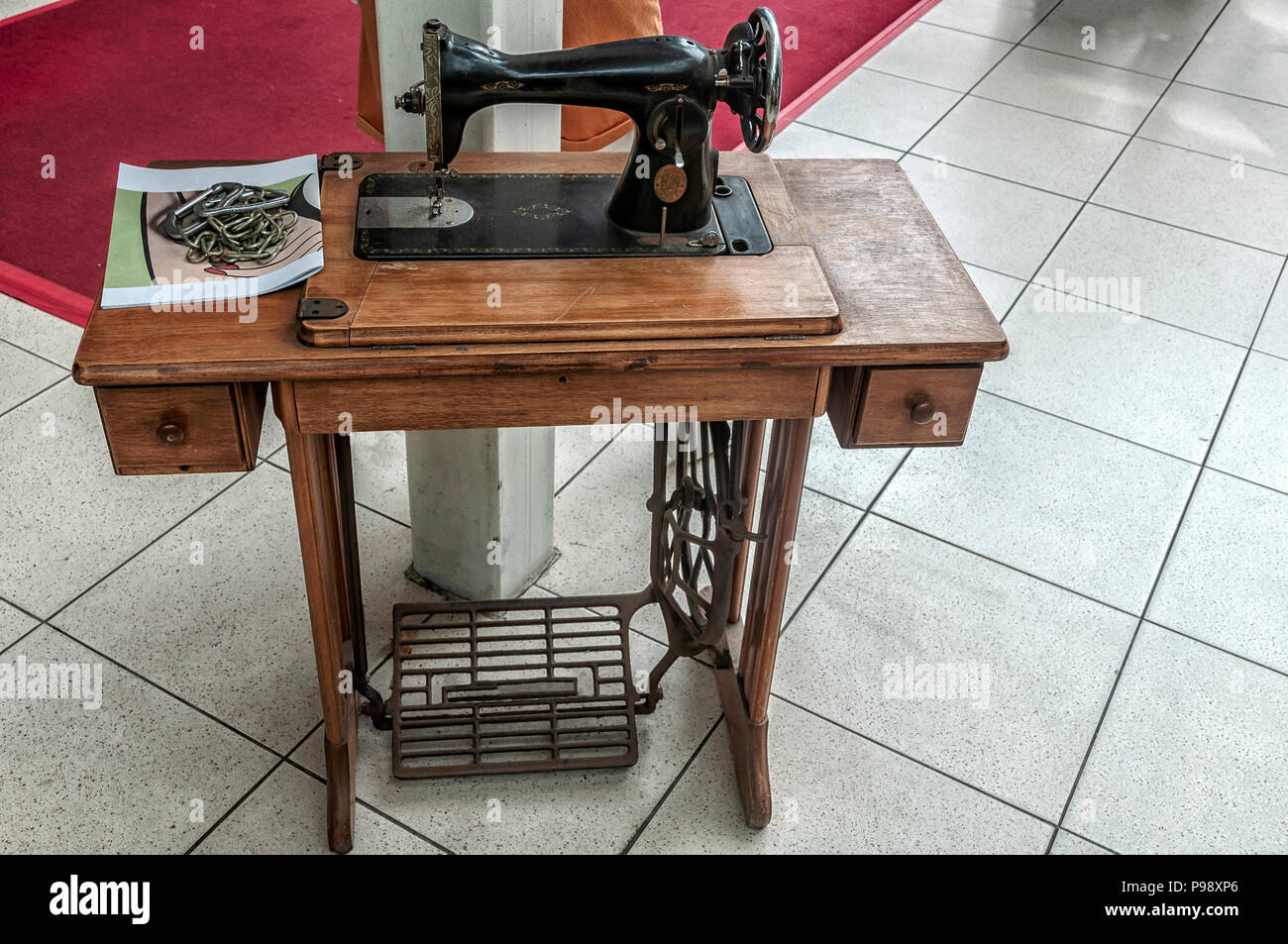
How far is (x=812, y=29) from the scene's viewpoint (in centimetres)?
457

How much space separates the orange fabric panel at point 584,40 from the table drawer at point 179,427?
801 mm

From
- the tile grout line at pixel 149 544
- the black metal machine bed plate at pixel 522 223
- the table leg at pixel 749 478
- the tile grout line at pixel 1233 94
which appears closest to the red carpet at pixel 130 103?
the tile grout line at pixel 149 544

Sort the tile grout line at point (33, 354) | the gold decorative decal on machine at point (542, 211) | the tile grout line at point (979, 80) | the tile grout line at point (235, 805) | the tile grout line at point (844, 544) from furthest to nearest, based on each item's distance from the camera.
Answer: the tile grout line at point (979, 80) < the tile grout line at point (33, 354) < the tile grout line at point (844, 544) < the tile grout line at point (235, 805) < the gold decorative decal on machine at point (542, 211)

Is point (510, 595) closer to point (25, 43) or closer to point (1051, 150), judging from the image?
point (1051, 150)

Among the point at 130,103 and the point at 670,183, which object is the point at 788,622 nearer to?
the point at 670,183

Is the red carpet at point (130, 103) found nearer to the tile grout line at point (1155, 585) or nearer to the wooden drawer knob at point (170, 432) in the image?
the wooden drawer knob at point (170, 432)

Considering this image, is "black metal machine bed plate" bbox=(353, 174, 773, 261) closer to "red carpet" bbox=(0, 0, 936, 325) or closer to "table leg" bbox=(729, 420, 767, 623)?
"table leg" bbox=(729, 420, 767, 623)

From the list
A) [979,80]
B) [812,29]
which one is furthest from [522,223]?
[812,29]

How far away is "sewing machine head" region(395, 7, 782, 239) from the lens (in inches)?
57.1

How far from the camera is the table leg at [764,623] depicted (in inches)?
67.3

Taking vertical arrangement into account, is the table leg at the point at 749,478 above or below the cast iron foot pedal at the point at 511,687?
above

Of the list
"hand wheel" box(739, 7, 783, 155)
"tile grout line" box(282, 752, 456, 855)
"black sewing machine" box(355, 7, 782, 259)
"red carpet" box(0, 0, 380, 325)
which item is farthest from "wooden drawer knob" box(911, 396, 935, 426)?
"red carpet" box(0, 0, 380, 325)

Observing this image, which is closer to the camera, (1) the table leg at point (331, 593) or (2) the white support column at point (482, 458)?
(1) the table leg at point (331, 593)

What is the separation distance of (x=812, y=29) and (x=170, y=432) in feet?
12.3
